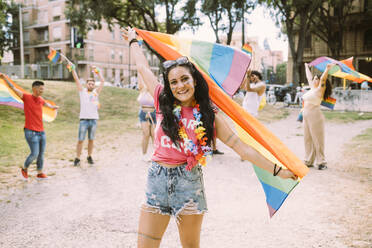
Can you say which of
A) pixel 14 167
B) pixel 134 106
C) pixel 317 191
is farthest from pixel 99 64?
pixel 317 191

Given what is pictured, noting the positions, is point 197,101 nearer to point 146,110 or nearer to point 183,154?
point 183,154

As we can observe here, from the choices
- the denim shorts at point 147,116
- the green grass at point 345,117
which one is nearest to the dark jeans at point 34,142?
the denim shorts at point 147,116

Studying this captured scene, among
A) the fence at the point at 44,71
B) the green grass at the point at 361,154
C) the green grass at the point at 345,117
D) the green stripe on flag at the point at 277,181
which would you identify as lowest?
the green grass at the point at 361,154

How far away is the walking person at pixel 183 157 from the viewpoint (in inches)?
95.7

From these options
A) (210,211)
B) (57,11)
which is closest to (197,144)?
(210,211)

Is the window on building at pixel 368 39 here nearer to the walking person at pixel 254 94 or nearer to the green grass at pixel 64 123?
the green grass at pixel 64 123

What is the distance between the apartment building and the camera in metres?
46.3

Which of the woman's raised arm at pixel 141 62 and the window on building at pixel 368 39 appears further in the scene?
the window on building at pixel 368 39

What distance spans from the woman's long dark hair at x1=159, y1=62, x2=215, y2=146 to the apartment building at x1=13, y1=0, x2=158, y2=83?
44.5m

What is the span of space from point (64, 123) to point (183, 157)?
1410 centimetres

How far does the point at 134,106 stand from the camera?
20547 mm

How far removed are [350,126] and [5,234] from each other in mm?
14485

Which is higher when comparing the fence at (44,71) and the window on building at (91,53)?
the window on building at (91,53)

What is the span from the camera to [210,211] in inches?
182
